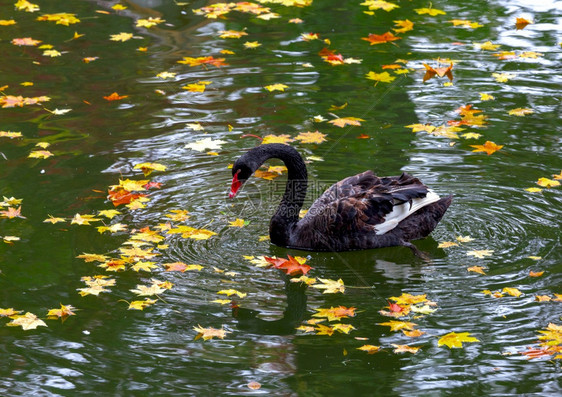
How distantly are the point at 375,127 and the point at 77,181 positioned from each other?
310 cm

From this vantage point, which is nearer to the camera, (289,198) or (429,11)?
(289,198)

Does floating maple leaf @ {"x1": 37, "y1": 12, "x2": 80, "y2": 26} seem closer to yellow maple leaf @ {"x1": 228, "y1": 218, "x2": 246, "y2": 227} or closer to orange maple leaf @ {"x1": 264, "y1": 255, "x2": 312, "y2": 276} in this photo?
yellow maple leaf @ {"x1": 228, "y1": 218, "x2": 246, "y2": 227}

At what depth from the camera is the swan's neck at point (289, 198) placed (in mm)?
6727

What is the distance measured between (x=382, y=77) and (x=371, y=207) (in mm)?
3482

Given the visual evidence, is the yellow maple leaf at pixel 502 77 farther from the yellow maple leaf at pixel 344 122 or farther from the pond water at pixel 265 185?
the yellow maple leaf at pixel 344 122

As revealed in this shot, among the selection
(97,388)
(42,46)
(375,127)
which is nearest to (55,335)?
(97,388)

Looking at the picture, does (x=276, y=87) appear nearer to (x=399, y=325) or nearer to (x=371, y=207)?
(x=371, y=207)

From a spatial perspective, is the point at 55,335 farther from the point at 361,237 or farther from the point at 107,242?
the point at 361,237

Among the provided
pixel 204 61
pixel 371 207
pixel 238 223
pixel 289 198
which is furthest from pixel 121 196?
Answer: pixel 204 61

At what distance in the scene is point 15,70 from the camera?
10.4m

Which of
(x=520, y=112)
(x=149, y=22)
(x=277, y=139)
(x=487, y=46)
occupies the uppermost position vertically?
(x=149, y=22)

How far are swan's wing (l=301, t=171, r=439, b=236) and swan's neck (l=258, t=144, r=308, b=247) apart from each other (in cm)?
15

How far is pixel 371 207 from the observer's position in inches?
266

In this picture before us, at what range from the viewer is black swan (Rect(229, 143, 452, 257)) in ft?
21.9
